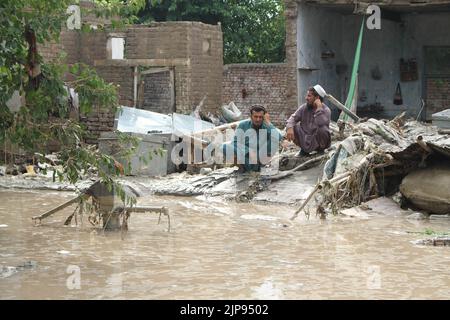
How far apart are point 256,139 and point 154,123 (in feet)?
11.4

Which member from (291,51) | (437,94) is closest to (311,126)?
(291,51)

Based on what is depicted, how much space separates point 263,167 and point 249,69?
8.50m

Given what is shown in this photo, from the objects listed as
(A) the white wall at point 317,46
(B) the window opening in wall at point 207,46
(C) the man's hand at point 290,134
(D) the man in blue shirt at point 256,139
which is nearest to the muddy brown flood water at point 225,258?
(D) the man in blue shirt at point 256,139

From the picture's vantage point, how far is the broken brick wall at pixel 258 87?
70.2 ft

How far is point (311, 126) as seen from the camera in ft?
43.7

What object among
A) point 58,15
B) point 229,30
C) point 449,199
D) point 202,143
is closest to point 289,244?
point 449,199

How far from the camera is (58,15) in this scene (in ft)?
25.0

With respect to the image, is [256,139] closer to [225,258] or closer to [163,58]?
[225,258]

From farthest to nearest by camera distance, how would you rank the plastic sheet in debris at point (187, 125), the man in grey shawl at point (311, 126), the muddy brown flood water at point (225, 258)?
the plastic sheet in debris at point (187, 125)
the man in grey shawl at point (311, 126)
the muddy brown flood water at point (225, 258)

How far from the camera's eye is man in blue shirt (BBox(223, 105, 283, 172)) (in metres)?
13.1

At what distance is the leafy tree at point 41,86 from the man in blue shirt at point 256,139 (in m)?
5.27

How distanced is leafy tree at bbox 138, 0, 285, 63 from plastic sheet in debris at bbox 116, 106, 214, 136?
24.6ft

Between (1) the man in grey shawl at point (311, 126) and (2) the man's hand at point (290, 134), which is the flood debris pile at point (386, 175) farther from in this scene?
(2) the man's hand at point (290, 134)
